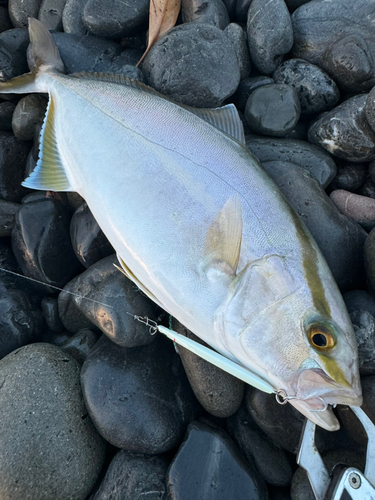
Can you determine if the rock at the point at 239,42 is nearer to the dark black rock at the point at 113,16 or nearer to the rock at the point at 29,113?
the dark black rock at the point at 113,16

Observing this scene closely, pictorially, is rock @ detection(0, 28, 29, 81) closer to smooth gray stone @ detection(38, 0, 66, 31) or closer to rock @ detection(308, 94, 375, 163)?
smooth gray stone @ detection(38, 0, 66, 31)

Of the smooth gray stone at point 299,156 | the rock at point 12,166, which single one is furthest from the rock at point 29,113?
the smooth gray stone at point 299,156

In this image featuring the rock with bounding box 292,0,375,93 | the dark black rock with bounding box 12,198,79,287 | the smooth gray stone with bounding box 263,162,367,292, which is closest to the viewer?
the smooth gray stone with bounding box 263,162,367,292

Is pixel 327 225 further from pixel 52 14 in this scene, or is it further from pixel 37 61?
pixel 52 14

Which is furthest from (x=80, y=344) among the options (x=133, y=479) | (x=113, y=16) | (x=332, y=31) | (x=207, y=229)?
(x=332, y=31)

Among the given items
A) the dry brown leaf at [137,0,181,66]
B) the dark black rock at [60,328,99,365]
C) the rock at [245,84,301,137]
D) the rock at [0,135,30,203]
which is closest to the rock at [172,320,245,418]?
the dark black rock at [60,328,99,365]

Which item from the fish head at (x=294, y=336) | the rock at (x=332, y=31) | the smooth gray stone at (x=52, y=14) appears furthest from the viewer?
the smooth gray stone at (x=52, y=14)

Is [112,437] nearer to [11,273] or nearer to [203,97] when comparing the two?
[11,273]
